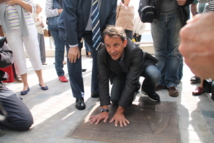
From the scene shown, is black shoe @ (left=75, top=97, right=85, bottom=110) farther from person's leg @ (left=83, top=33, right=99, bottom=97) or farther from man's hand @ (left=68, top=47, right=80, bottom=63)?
man's hand @ (left=68, top=47, right=80, bottom=63)

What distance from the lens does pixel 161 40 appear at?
2645 mm

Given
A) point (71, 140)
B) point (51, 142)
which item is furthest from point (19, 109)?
point (71, 140)

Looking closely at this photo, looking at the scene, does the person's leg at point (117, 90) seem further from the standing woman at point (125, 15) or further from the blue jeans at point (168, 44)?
the standing woman at point (125, 15)

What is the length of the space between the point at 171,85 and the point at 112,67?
3.30ft

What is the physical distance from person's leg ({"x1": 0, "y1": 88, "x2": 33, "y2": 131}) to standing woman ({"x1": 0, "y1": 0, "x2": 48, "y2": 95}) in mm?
957

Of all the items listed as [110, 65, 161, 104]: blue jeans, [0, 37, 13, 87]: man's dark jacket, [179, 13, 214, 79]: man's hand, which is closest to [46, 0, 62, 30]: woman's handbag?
[0, 37, 13, 87]: man's dark jacket

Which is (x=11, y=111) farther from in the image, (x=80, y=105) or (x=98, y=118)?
(x=98, y=118)

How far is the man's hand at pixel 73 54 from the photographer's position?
2176 millimetres

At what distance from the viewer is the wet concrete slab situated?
1.63 meters

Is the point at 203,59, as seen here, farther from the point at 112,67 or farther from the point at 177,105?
the point at 177,105

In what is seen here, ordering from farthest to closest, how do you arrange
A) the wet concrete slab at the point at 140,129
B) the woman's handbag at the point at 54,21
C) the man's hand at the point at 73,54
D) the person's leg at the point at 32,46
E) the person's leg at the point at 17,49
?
the woman's handbag at the point at 54,21
the person's leg at the point at 32,46
the person's leg at the point at 17,49
the man's hand at the point at 73,54
the wet concrete slab at the point at 140,129

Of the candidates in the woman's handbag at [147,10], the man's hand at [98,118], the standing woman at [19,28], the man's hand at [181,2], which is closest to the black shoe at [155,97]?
the man's hand at [98,118]

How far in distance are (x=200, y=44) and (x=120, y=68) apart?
1.71 m

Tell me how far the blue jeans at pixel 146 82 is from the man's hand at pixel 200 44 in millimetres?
1695
